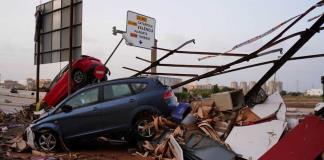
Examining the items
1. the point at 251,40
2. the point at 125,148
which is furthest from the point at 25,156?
the point at 251,40

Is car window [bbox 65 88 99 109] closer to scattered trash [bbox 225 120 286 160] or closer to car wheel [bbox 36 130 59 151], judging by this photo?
car wheel [bbox 36 130 59 151]

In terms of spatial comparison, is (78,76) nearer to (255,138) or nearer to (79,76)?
(79,76)

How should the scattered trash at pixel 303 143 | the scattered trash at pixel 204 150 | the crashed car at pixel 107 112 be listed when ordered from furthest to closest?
1. the crashed car at pixel 107 112
2. the scattered trash at pixel 204 150
3. the scattered trash at pixel 303 143

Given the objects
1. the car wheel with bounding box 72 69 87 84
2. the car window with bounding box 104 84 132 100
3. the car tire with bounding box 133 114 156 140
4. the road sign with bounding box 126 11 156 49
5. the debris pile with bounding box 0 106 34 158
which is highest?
the road sign with bounding box 126 11 156 49

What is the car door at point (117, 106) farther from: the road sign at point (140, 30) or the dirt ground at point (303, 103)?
the dirt ground at point (303, 103)

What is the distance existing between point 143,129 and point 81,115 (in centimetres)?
175

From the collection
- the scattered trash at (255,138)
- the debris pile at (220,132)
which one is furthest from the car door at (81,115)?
the scattered trash at (255,138)

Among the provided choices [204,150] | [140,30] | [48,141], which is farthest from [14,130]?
[204,150]

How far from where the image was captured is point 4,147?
1164 centimetres

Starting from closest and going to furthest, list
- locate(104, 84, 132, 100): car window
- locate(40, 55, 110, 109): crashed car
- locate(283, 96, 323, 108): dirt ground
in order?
locate(104, 84, 132, 100): car window, locate(40, 55, 110, 109): crashed car, locate(283, 96, 323, 108): dirt ground

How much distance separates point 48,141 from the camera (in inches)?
426

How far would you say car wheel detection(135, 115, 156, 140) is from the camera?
400 inches

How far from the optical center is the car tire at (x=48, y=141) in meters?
10.8

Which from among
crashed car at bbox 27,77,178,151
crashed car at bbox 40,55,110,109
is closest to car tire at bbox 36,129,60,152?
crashed car at bbox 27,77,178,151
